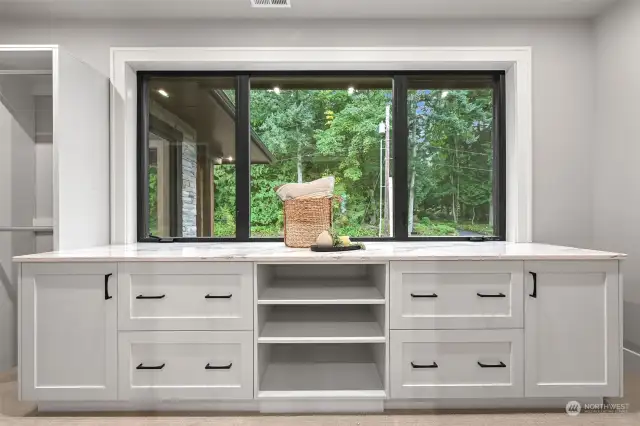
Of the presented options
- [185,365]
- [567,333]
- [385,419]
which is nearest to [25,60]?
[185,365]

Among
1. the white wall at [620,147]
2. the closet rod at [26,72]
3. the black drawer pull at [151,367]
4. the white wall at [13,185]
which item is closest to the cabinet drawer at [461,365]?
the white wall at [620,147]

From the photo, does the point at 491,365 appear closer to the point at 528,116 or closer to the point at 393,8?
the point at 528,116

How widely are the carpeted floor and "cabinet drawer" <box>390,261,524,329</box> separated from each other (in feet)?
0.99

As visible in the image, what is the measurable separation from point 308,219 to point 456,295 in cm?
65

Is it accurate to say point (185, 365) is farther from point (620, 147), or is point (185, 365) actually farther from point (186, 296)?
point (620, 147)

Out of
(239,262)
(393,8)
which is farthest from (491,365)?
(393,8)

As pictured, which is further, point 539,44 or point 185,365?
point 539,44

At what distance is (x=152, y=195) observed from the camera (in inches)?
73.0

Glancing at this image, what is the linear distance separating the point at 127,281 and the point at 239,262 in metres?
0.39

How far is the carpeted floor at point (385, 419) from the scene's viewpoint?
4.22 ft

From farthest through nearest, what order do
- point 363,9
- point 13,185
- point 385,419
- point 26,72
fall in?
point 363,9, point 385,419, point 26,72, point 13,185

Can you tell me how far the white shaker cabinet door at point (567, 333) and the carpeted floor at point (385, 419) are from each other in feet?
0.23

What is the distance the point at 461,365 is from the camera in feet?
4.41

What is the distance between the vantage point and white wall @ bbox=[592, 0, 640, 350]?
4.38 ft
